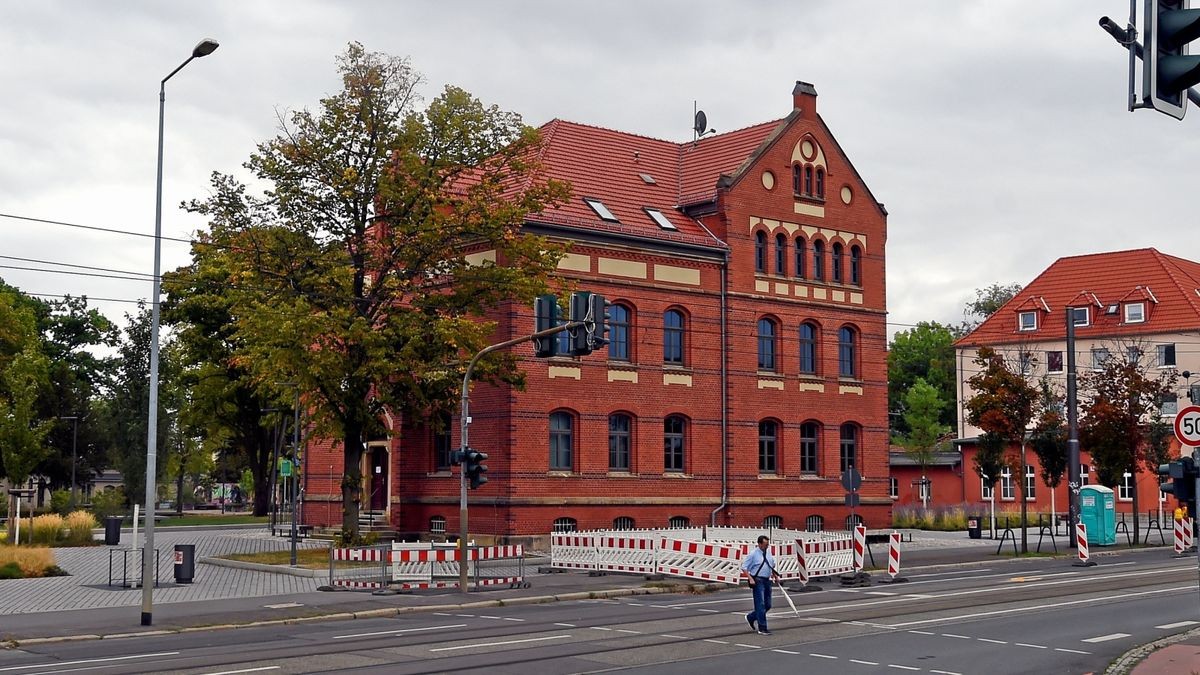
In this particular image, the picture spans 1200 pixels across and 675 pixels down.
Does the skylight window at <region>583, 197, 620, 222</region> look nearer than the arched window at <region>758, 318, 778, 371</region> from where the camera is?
Yes

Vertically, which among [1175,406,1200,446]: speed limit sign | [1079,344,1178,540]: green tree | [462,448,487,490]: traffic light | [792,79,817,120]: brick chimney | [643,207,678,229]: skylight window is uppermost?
[792,79,817,120]: brick chimney

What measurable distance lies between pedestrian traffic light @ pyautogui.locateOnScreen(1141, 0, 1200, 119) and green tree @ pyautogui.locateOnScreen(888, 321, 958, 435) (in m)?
97.5

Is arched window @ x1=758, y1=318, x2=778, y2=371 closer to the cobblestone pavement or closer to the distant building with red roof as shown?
the cobblestone pavement

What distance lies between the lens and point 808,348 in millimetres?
46469

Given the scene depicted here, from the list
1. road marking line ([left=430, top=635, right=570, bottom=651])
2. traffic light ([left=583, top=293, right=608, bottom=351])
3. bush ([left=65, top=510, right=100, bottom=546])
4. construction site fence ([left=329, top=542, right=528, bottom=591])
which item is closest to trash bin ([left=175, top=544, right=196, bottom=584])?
construction site fence ([left=329, top=542, right=528, bottom=591])

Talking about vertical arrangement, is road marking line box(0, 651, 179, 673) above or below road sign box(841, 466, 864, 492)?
below

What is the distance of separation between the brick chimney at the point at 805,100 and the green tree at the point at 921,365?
198ft

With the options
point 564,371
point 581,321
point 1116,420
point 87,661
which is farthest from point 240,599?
point 1116,420

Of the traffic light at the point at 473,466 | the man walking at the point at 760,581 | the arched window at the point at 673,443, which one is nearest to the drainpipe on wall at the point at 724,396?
the arched window at the point at 673,443

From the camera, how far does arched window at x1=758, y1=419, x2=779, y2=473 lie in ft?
146

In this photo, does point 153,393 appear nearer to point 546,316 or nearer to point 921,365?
point 546,316

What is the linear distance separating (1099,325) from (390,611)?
2456 inches

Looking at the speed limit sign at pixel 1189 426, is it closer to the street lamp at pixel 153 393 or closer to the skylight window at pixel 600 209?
the street lamp at pixel 153 393

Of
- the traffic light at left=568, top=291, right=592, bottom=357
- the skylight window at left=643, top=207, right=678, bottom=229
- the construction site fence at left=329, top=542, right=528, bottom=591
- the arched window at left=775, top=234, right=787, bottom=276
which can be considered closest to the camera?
the traffic light at left=568, top=291, right=592, bottom=357
